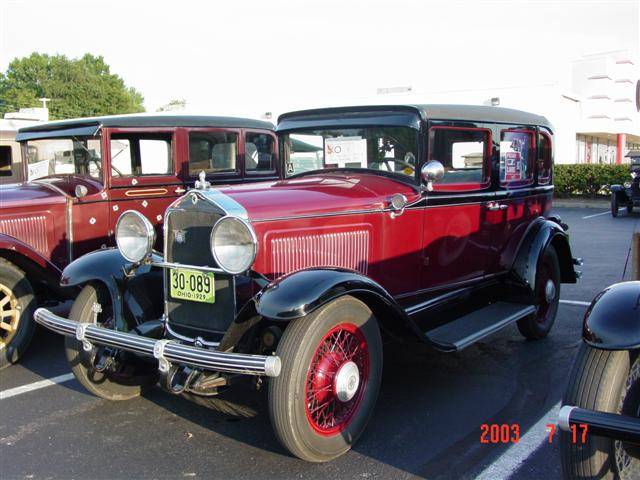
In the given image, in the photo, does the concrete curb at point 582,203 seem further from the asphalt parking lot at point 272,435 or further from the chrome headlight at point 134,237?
the chrome headlight at point 134,237

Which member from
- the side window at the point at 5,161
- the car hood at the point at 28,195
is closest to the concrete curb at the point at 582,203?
the side window at the point at 5,161

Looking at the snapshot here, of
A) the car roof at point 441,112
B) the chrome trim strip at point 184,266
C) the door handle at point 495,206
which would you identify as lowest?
the chrome trim strip at point 184,266

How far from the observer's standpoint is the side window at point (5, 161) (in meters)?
8.70

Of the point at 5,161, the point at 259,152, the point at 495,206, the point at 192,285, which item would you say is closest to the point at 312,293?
the point at 192,285

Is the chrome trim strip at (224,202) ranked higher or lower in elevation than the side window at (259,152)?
lower

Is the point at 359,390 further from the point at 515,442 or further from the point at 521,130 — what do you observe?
the point at 521,130

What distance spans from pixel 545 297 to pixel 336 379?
117 inches

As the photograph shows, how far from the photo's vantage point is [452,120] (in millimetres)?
4477

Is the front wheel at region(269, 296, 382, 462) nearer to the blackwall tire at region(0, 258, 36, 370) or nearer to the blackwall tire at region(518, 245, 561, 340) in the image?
the blackwall tire at region(518, 245, 561, 340)

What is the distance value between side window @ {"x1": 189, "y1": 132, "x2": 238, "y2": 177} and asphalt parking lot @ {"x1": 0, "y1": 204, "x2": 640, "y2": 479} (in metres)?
2.45

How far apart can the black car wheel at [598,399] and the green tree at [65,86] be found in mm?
53625

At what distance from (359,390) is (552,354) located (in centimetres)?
227

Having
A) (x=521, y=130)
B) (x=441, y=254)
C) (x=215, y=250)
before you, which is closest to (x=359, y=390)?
(x=215, y=250)

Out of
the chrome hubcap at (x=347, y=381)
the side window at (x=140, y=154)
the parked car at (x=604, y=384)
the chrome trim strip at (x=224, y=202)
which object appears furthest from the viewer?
the side window at (x=140, y=154)
